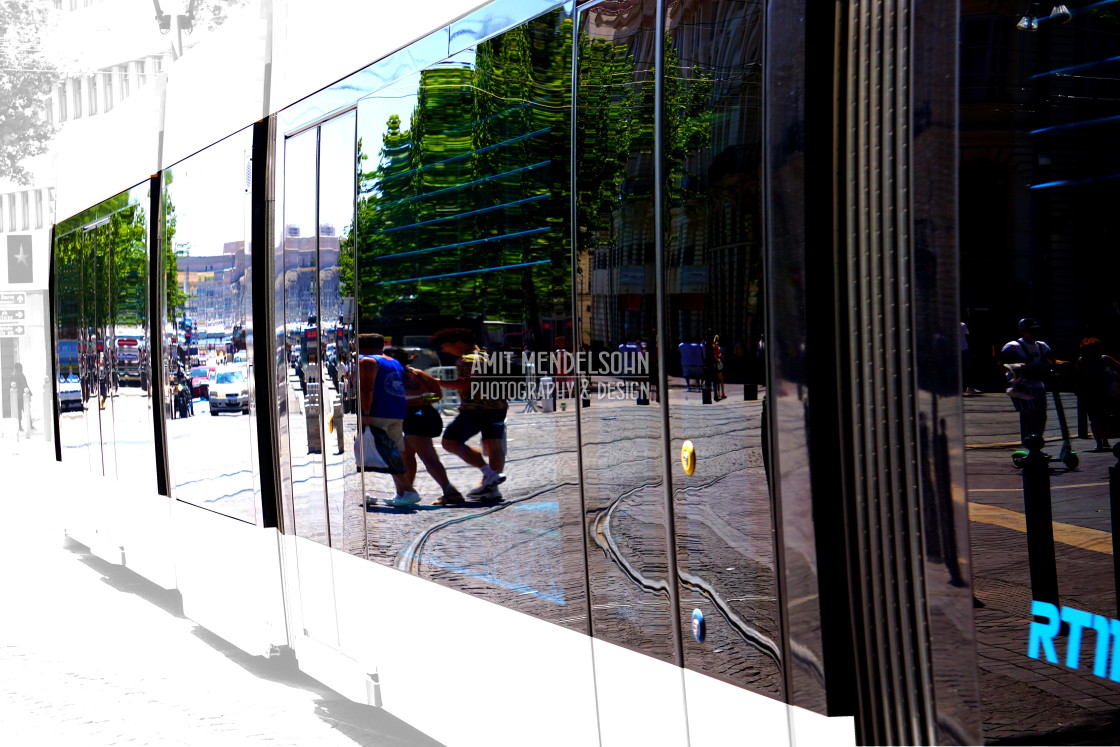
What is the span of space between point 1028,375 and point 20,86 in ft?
121

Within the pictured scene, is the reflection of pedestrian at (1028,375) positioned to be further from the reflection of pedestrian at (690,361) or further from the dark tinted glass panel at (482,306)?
the dark tinted glass panel at (482,306)

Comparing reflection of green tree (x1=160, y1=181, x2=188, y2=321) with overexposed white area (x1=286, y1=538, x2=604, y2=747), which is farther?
reflection of green tree (x1=160, y1=181, x2=188, y2=321)

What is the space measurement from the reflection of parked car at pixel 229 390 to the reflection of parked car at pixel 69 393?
4351 millimetres

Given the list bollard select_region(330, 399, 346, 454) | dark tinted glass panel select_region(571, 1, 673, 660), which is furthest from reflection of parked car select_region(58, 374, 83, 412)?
dark tinted glass panel select_region(571, 1, 673, 660)

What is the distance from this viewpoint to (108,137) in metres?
11.5

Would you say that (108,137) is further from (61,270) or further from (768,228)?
(768,228)

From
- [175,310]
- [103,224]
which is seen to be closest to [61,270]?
[103,224]

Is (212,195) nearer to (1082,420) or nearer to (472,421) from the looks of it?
(472,421)

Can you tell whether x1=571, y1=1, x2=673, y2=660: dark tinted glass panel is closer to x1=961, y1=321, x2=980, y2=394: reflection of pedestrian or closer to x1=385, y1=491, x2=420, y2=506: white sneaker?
x1=961, y1=321, x2=980, y2=394: reflection of pedestrian

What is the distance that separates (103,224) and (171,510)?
301cm

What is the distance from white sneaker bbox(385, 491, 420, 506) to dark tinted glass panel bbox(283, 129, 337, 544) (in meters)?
0.97

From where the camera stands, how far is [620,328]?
3.99 m

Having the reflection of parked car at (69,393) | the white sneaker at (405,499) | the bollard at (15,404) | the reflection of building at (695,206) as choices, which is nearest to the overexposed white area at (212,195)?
the white sneaker at (405,499)

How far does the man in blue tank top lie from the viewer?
218 inches
